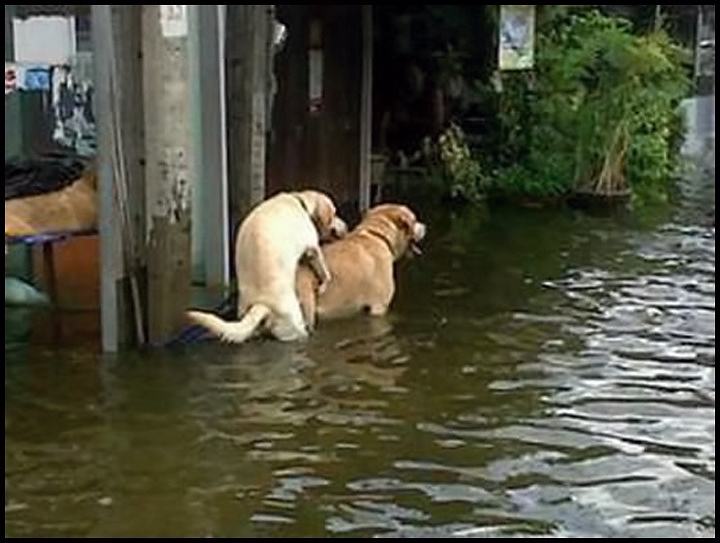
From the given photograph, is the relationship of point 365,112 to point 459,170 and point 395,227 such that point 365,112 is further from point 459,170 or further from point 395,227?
point 395,227

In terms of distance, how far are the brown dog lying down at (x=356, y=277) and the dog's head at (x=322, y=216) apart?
0.24ft

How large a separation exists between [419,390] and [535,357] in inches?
43.2

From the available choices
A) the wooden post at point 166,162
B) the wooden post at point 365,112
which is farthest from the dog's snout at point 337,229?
the wooden post at point 365,112

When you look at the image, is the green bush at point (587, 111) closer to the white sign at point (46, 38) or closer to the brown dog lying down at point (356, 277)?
the brown dog lying down at point (356, 277)

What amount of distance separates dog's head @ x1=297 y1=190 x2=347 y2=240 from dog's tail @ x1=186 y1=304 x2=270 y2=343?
1048 mm

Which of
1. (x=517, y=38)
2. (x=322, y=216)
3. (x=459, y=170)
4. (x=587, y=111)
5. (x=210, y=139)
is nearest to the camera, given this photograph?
(x=210, y=139)

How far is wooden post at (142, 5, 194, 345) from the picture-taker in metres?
8.77

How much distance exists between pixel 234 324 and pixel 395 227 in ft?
7.18

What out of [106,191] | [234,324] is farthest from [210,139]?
[234,324]

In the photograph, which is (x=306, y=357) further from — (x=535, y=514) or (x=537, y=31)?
(x=537, y=31)

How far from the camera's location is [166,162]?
349 inches

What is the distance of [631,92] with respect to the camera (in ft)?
54.3

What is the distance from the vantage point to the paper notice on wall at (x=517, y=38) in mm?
17031

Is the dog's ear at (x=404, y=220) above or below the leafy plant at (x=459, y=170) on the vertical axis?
above
